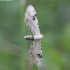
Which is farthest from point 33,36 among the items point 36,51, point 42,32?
point 42,32

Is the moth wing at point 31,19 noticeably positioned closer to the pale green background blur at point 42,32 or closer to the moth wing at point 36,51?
the moth wing at point 36,51

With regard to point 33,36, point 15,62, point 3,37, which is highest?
point 33,36

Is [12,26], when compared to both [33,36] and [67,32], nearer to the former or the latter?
[67,32]

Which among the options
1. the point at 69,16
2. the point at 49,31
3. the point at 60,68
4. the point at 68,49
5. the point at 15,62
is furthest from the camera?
the point at 69,16

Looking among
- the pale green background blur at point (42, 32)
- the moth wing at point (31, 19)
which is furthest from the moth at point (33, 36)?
the pale green background blur at point (42, 32)

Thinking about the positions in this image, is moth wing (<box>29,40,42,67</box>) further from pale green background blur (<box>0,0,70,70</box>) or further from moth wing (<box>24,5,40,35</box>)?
pale green background blur (<box>0,0,70,70</box>)

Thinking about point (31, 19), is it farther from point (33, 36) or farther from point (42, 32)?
point (42, 32)

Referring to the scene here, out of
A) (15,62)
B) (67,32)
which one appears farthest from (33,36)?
(15,62)
